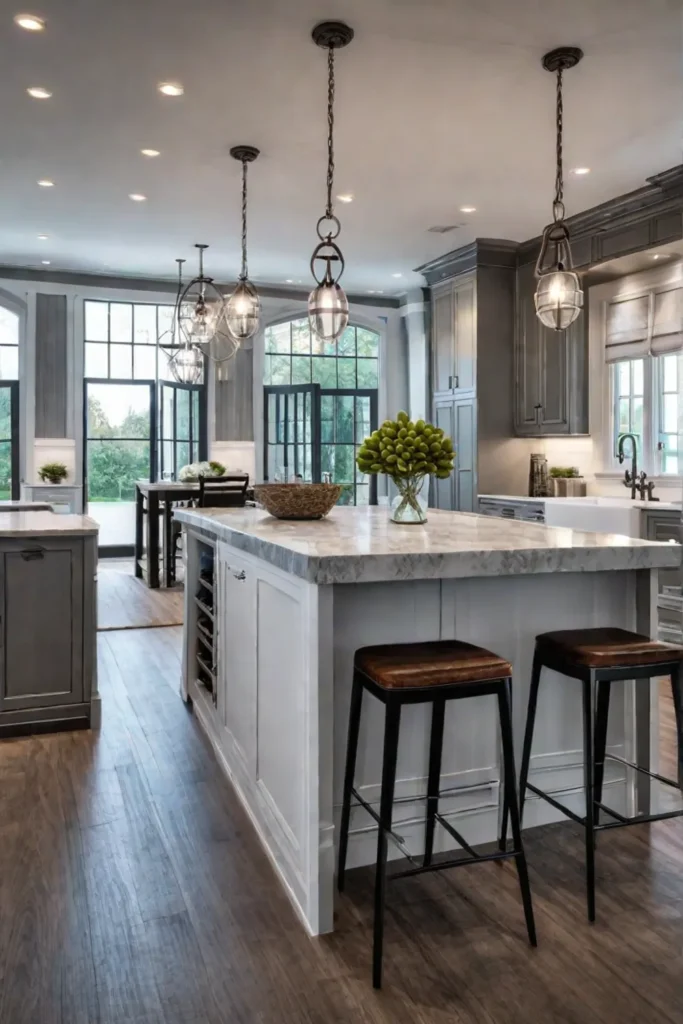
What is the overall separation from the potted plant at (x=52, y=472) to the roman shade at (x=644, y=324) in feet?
18.5

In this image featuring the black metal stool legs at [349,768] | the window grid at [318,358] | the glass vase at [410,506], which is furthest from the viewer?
the window grid at [318,358]

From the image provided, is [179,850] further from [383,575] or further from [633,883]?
[633,883]

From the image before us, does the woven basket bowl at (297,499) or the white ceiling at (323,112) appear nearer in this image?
the woven basket bowl at (297,499)

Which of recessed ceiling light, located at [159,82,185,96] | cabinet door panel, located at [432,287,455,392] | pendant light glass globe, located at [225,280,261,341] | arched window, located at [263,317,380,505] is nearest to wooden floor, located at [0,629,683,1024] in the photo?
pendant light glass globe, located at [225,280,261,341]

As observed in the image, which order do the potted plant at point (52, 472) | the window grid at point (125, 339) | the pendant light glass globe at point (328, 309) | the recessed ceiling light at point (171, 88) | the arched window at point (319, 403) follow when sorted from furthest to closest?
the arched window at point (319, 403) → the window grid at point (125, 339) → the potted plant at point (52, 472) → the recessed ceiling light at point (171, 88) → the pendant light glass globe at point (328, 309)

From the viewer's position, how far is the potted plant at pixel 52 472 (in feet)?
27.6

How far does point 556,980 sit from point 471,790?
25.1 inches

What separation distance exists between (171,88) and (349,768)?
365 cm

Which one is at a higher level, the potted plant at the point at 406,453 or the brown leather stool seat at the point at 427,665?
the potted plant at the point at 406,453

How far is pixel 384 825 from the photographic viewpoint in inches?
70.4

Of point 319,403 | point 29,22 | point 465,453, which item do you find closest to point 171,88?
point 29,22

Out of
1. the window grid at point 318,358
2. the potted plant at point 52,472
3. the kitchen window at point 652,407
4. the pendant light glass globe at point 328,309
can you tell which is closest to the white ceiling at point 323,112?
the pendant light glass globe at point 328,309

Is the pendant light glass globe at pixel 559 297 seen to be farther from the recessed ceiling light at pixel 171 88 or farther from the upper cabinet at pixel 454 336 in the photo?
the upper cabinet at pixel 454 336

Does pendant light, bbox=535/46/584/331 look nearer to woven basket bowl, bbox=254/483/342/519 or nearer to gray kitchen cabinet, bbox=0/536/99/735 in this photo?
woven basket bowl, bbox=254/483/342/519
